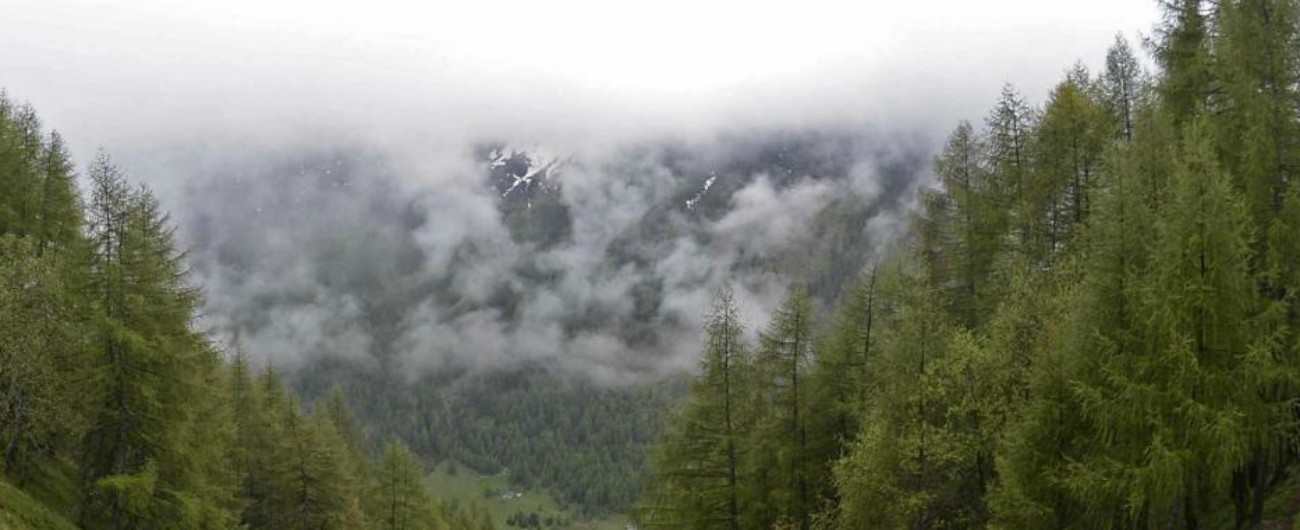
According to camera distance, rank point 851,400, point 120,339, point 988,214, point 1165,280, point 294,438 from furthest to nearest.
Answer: point 294,438, point 988,214, point 851,400, point 120,339, point 1165,280

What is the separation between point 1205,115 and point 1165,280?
288 inches

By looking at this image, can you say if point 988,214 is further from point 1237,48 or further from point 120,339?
point 120,339

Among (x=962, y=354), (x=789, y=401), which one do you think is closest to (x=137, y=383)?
(x=789, y=401)

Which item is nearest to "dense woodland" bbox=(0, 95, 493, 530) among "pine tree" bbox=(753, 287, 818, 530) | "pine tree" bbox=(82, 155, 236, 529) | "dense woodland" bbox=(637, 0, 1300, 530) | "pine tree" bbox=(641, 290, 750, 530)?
"pine tree" bbox=(82, 155, 236, 529)

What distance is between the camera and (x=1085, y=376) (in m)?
21.4

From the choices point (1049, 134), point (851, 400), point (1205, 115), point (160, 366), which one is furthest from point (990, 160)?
point (160, 366)

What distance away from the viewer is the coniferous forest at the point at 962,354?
19.5 m

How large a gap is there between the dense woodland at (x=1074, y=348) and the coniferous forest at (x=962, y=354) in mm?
90

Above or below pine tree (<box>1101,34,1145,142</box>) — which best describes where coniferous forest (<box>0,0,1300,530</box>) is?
below

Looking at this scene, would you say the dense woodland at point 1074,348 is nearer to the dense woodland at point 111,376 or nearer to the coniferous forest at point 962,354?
the coniferous forest at point 962,354

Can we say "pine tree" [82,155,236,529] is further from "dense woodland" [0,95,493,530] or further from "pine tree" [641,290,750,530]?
"pine tree" [641,290,750,530]

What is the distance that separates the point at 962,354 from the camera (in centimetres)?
2562

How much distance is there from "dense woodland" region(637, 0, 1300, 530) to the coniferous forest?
0.09 m

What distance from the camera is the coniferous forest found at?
19.5 metres
